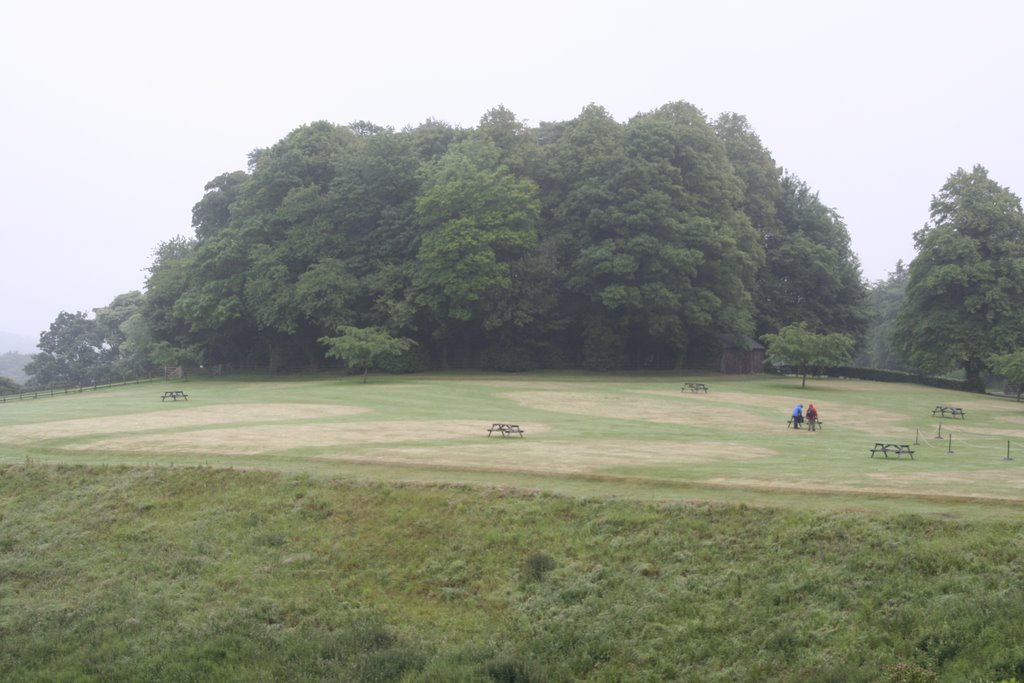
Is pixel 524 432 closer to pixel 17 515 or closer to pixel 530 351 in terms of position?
pixel 17 515

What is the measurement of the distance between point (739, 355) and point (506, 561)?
175ft

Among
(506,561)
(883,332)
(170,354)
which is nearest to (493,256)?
(170,354)

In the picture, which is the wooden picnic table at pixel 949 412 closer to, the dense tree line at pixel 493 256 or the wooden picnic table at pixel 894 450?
the wooden picnic table at pixel 894 450

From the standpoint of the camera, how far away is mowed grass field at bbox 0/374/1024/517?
18.8 metres

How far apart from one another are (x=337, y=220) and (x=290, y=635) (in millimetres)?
50103

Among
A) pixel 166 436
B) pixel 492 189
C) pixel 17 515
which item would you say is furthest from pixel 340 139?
pixel 17 515

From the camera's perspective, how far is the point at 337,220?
6253 centimetres

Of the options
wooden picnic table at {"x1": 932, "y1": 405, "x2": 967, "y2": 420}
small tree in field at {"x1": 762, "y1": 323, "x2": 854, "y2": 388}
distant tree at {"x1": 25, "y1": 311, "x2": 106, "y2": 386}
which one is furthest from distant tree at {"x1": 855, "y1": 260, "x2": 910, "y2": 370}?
distant tree at {"x1": 25, "y1": 311, "x2": 106, "y2": 386}

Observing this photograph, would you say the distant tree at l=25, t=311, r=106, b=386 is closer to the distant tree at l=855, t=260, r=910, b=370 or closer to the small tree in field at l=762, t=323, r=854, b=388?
the small tree in field at l=762, t=323, r=854, b=388

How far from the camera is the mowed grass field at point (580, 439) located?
740 inches

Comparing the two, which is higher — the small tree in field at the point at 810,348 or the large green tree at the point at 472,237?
the large green tree at the point at 472,237

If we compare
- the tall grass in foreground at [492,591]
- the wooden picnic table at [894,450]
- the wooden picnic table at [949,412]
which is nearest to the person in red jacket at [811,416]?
the wooden picnic table at [894,450]

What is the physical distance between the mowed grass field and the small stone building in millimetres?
14187

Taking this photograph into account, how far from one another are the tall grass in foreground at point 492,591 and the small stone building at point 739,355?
49882 millimetres
